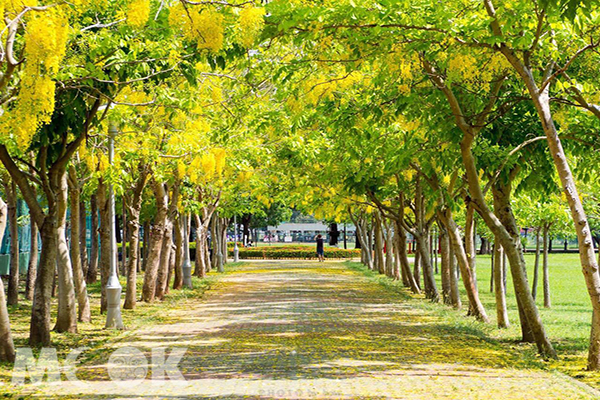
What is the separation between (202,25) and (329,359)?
4522 millimetres

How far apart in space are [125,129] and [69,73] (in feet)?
22.3

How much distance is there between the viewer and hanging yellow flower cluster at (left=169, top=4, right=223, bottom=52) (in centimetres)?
826

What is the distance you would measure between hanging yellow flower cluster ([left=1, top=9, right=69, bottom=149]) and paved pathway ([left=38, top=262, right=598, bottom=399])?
2781 millimetres

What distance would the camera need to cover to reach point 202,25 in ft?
27.2

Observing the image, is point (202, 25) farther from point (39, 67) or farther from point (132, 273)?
point (132, 273)

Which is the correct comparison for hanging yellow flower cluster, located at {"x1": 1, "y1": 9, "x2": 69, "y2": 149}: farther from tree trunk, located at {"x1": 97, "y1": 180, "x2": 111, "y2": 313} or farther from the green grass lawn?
tree trunk, located at {"x1": 97, "y1": 180, "x2": 111, "y2": 313}

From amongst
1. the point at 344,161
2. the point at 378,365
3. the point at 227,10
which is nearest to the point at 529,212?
the point at 344,161

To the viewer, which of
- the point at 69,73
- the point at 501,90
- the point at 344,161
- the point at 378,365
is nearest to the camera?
the point at 69,73

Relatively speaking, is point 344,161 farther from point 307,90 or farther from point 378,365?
point 378,365

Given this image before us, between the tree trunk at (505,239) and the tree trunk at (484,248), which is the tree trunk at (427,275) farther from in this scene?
the tree trunk at (484,248)

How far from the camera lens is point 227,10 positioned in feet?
29.6

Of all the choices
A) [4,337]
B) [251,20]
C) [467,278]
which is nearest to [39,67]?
[251,20]

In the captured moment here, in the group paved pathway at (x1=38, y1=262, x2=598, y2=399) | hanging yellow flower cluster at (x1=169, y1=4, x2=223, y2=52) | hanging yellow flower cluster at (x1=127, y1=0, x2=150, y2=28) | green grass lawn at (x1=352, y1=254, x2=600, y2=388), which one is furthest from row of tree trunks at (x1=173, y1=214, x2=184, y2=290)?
hanging yellow flower cluster at (x1=127, y1=0, x2=150, y2=28)

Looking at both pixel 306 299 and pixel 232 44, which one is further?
pixel 306 299
